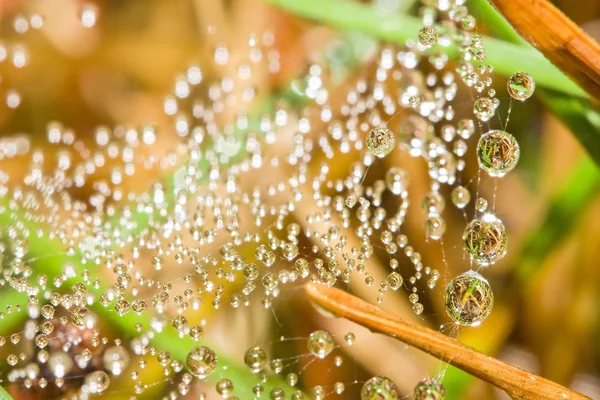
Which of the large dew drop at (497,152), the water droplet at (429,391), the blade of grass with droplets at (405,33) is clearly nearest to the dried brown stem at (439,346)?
the water droplet at (429,391)

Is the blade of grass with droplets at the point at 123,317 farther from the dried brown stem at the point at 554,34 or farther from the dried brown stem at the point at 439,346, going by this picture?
the dried brown stem at the point at 554,34

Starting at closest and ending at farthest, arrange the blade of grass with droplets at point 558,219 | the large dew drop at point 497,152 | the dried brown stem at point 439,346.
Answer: the dried brown stem at point 439,346, the large dew drop at point 497,152, the blade of grass with droplets at point 558,219

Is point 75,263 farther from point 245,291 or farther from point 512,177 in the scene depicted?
point 512,177

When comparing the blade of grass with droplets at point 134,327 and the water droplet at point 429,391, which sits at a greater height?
the water droplet at point 429,391

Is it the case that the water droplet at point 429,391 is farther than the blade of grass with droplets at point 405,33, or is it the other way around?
the blade of grass with droplets at point 405,33

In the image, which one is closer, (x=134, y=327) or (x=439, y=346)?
(x=439, y=346)

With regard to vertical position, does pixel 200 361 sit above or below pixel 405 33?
below

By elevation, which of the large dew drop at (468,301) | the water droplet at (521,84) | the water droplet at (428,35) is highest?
the water droplet at (428,35)

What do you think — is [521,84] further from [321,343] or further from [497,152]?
[321,343]

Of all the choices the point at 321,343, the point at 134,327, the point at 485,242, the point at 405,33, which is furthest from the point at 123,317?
the point at 405,33
